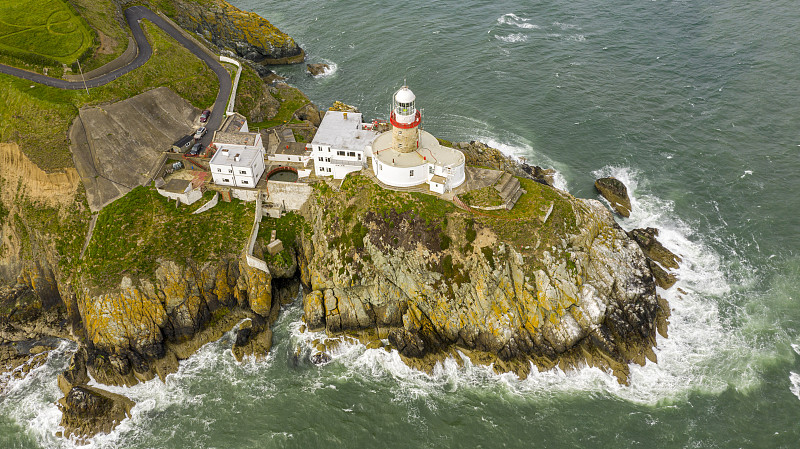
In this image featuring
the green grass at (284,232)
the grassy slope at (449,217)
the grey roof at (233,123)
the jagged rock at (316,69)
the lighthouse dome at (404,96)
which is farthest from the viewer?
Result: the jagged rock at (316,69)

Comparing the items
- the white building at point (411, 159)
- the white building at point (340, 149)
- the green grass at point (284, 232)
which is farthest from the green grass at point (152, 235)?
the white building at point (411, 159)

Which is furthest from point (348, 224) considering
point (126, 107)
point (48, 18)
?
point (48, 18)

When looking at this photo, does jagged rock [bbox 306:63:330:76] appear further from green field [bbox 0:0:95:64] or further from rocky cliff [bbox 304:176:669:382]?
rocky cliff [bbox 304:176:669:382]

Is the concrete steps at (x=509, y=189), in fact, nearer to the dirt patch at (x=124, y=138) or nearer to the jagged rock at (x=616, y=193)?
the jagged rock at (x=616, y=193)

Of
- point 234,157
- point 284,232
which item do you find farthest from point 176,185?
point 284,232

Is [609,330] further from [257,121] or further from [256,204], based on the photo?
[257,121]

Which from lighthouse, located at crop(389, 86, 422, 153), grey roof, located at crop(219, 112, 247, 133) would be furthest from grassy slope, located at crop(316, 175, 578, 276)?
grey roof, located at crop(219, 112, 247, 133)
